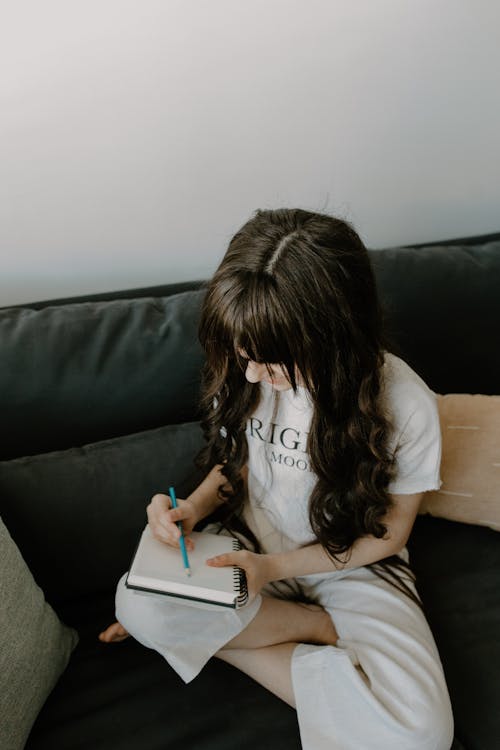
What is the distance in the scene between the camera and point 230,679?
99 cm

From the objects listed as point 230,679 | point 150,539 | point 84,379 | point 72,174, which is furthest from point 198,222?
point 230,679

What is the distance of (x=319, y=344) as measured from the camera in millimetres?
785

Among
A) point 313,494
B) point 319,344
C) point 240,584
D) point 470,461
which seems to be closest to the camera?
point 319,344

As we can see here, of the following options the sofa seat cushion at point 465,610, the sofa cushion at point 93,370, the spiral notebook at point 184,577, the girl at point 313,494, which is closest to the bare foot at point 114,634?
the girl at point 313,494

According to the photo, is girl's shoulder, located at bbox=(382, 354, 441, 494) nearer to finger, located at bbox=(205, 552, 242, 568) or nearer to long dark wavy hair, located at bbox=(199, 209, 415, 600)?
long dark wavy hair, located at bbox=(199, 209, 415, 600)

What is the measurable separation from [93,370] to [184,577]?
1.31 feet

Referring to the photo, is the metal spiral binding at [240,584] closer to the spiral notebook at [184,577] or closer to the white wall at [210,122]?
the spiral notebook at [184,577]

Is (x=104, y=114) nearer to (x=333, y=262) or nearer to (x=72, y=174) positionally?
(x=72, y=174)

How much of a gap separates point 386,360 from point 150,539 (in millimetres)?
456

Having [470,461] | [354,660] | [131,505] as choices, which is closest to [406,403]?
[470,461]

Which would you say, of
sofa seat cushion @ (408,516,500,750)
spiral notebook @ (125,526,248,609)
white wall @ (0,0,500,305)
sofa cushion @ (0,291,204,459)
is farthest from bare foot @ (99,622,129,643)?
white wall @ (0,0,500,305)

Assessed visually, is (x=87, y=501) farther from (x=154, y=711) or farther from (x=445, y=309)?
(x=445, y=309)

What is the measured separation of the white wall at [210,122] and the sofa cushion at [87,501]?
38 cm

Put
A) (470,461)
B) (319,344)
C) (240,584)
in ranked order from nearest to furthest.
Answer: (319,344) → (240,584) → (470,461)
